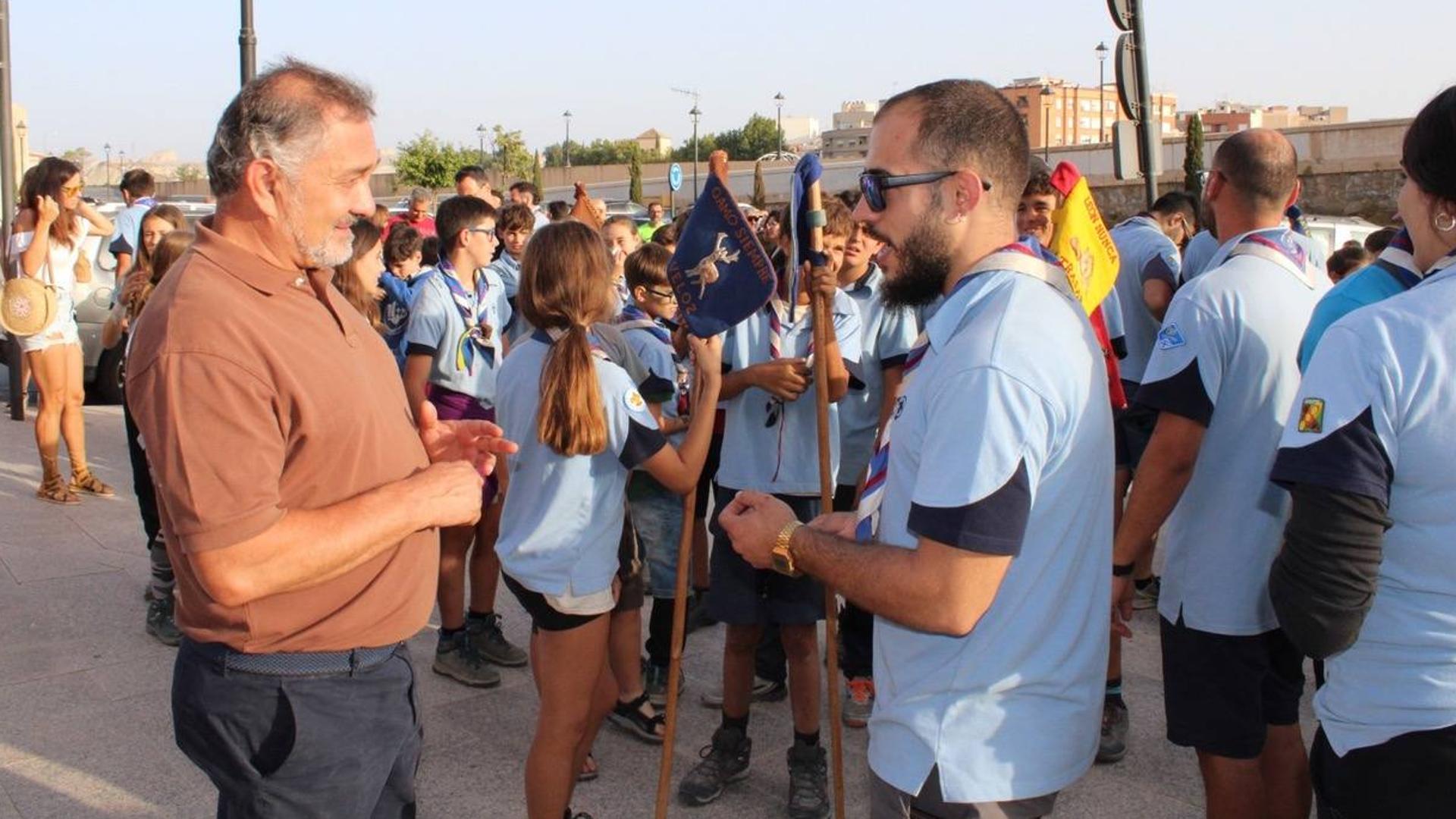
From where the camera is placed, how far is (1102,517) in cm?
228

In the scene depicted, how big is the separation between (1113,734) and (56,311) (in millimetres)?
6988

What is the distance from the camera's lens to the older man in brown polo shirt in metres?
2.09

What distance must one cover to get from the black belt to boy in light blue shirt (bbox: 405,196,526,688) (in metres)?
2.84

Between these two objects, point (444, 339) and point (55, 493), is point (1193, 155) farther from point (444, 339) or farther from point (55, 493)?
point (444, 339)

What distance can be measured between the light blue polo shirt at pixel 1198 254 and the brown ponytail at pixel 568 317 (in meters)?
4.09

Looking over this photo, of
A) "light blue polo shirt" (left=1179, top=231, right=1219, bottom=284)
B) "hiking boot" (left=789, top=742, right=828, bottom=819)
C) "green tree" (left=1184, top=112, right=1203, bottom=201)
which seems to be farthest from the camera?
"green tree" (left=1184, top=112, right=1203, bottom=201)

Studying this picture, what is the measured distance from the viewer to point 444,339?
17.7 feet

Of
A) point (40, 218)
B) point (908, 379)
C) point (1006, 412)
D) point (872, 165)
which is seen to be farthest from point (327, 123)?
point (40, 218)

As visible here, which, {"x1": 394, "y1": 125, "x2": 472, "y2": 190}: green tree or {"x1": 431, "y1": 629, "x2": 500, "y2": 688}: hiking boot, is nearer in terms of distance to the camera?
{"x1": 431, "y1": 629, "x2": 500, "y2": 688}: hiking boot

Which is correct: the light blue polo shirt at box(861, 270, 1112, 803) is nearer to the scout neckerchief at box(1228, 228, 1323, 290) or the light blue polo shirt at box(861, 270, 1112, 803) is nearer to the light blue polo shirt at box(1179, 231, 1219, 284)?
the scout neckerchief at box(1228, 228, 1323, 290)

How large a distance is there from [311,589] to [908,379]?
1231 millimetres

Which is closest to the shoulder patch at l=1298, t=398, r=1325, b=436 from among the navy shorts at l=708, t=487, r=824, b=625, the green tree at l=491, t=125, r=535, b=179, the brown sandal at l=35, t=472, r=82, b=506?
the navy shorts at l=708, t=487, r=824, b=625

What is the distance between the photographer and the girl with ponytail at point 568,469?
352 cm

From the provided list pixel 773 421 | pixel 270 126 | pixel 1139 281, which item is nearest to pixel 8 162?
pixel 773 421
